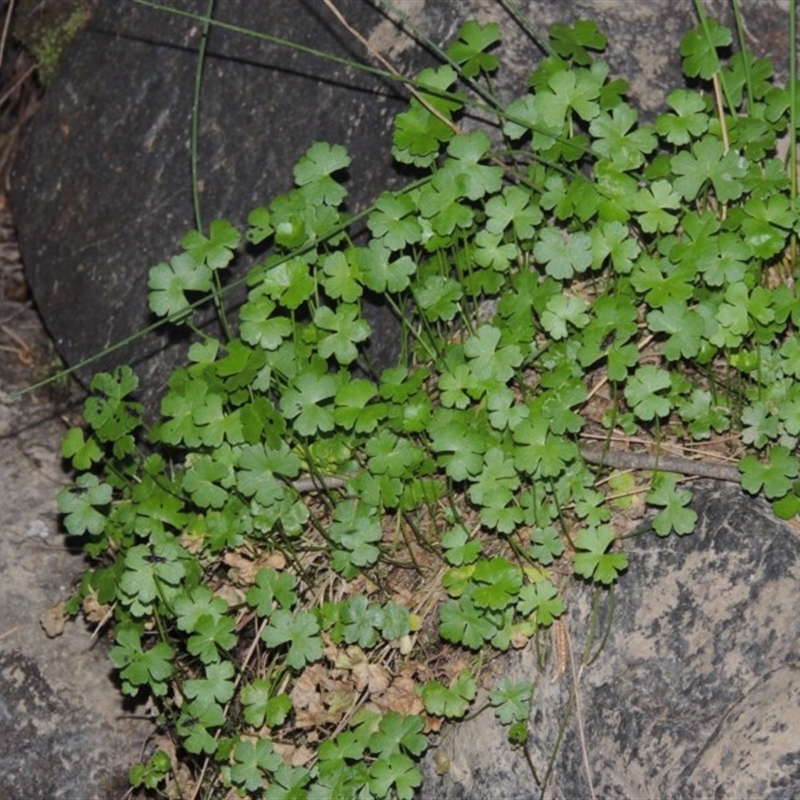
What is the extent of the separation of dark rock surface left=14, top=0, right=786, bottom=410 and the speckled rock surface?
99 centimetres

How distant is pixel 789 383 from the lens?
121 inches

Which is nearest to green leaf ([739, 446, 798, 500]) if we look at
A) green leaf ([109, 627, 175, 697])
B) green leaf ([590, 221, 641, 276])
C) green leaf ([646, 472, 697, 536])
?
green leaf ([646, 472, 697, 536])

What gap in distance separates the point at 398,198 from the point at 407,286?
0.22 m

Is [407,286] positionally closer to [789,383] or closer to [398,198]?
[398,198]

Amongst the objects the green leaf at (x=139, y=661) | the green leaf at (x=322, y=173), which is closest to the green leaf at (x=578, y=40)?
the green leaf at (x=322, y=173)

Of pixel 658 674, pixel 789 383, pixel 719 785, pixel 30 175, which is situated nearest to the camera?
pixel 719 785

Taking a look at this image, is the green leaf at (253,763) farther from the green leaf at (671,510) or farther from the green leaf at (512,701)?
the green leaf at (671,510)

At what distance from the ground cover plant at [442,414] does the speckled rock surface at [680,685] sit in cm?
8

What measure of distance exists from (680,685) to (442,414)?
85cm

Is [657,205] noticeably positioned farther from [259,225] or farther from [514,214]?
[259,225]

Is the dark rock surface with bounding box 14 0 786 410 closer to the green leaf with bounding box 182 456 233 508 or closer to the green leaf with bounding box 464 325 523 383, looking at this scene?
the green leaf with bounding box 464 325 523 383

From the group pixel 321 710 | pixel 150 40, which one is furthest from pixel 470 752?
pixel 150 40

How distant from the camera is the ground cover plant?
3072 mm

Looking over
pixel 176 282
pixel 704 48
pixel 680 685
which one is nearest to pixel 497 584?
pixel 680 685
